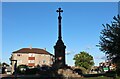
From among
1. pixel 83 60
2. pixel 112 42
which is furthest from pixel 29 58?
pixel 112 42

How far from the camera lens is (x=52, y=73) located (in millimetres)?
32125

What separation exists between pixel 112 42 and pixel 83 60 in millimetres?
65585

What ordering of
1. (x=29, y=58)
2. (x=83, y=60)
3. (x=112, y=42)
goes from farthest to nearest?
(x=29, y=58) < (x=83, y=60) < (x=112, y=42)

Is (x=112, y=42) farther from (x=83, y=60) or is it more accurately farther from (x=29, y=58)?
(x=29, y=58)

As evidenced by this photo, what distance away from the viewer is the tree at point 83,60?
92250 millimetres

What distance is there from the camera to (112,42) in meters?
29.4

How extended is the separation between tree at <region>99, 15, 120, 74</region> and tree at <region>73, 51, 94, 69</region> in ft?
196

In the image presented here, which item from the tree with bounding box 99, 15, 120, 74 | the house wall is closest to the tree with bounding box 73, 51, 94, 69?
the house wall

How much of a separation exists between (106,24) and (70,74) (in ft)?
24.5

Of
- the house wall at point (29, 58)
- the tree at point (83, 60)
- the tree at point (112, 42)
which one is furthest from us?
the house wall at point (29, 58)

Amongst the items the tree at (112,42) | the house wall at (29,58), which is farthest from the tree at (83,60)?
the tree at (112,42)

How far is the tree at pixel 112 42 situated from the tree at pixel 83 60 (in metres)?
59.6

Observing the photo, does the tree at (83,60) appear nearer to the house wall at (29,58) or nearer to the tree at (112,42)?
the house wall at (29,58)

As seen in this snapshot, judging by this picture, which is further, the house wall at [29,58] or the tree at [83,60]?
the house wall at [29,58]
